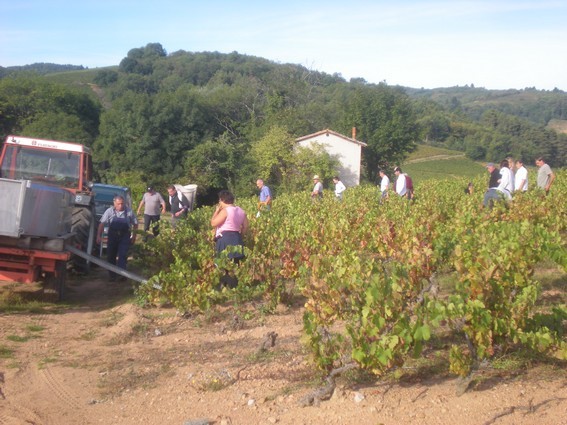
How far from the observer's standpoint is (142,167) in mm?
42031

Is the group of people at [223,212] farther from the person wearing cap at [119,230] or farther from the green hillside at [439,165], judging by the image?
the green hillside at [439,165]

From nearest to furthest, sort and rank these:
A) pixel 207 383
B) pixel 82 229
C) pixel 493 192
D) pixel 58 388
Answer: pixel 207 383, pixel 58 388, pixel 82 229, pixel 493 192

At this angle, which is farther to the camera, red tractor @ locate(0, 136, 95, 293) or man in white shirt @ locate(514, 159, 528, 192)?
man in white shirt @ locate(514, 159, 528, 192)

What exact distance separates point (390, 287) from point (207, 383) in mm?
1813

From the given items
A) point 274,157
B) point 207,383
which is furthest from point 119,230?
point 274,157

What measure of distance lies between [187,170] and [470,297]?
36440mm

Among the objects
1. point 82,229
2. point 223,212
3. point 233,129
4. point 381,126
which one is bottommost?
point 82,229

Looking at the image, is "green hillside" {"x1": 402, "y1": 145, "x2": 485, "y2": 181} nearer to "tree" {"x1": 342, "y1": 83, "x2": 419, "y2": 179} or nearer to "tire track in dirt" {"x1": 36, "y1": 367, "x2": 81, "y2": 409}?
"tree" {"x1": 342, "y1": 83, "x2": 419, "y2": 179}

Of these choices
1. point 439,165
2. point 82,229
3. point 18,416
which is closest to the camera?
point 18,416

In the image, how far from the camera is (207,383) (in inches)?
220

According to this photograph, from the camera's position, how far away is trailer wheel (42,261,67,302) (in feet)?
29.7

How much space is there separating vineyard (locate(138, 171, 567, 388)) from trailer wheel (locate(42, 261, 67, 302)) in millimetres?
1303

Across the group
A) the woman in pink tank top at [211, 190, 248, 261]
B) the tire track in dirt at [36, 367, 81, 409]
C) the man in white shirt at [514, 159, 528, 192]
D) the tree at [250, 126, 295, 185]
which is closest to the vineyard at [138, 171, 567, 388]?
the woman in pink tank top at [211, 190, 248, 261]

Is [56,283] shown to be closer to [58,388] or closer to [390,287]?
[58,388]
